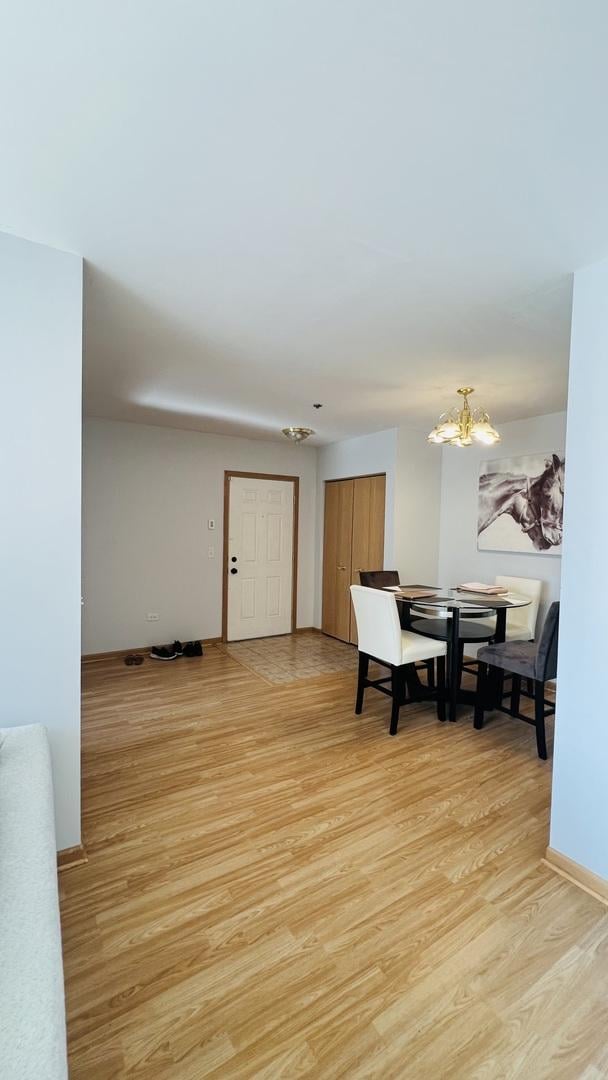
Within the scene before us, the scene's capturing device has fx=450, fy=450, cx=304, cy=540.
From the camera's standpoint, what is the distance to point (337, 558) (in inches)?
218

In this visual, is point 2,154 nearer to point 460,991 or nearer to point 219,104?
point 219,104

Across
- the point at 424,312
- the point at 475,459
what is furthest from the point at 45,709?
the point at 475,459

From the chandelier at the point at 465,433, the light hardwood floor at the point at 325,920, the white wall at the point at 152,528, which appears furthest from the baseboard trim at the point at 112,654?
the chandelier at the point at 465,433

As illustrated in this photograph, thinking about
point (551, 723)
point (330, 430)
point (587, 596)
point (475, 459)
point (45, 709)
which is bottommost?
point (551, 723)

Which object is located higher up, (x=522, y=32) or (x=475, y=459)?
(x=522, y=32)

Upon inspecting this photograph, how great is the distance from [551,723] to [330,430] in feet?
10.9

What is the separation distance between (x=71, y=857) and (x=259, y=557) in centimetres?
385

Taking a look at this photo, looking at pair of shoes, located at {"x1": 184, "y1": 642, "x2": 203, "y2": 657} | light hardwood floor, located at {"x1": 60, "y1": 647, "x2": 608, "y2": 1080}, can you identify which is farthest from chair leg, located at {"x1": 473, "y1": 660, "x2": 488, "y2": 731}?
pair of shoes, located at {"x1": 184, "y1": 642, "x2": 203, "y2": 657}

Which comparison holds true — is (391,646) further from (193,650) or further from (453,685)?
(193,650)

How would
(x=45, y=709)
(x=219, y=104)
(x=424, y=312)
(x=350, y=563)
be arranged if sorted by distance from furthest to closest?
(x=350, y=563), (x=424, y=312), (x=45, y=709), (x=219, y=104)

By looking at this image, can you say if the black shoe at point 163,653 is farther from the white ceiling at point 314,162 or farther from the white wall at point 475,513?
the white ceiling at point 314,162

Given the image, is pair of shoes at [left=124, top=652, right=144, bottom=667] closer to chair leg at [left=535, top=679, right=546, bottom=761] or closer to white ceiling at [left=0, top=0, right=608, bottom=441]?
white ceiling at [left=0, top=0, right=608, bottom=441]

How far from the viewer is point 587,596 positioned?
1782 mm

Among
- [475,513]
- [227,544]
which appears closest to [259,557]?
[227,544]
